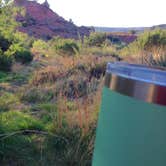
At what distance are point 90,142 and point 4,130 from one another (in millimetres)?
920

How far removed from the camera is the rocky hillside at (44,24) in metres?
44.6

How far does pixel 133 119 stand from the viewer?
1862 millimetres

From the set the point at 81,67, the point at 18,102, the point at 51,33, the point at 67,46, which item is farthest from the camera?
the point at 51,33

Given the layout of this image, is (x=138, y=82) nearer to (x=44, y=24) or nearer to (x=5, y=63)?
(x=5, y=63)

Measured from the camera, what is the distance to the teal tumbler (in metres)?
1.82

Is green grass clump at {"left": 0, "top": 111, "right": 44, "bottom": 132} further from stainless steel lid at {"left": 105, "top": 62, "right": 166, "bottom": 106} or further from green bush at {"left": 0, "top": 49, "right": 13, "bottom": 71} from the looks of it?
green bush at {"left": 0, "top": 49, "right": 13, "bottom": 71}

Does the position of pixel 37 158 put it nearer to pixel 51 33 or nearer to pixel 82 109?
pixel 82 109

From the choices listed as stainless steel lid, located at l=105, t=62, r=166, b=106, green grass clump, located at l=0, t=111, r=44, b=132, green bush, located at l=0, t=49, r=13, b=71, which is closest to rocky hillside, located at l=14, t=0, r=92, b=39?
green bush, located at l=0, t=49, r=13, b=71

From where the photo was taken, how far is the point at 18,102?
23.5ft

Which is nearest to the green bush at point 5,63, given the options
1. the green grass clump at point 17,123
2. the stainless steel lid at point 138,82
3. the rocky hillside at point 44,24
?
the green grass clump at point 17,123

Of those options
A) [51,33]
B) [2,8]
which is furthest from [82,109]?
[51,33]

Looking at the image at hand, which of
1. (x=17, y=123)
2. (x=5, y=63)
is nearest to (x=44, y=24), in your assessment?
(x=5, y=63)

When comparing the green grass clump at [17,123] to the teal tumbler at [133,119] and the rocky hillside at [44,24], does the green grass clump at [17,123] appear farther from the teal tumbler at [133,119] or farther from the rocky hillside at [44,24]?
the rocky hillside at [44,24]

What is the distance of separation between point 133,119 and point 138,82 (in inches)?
6.4
